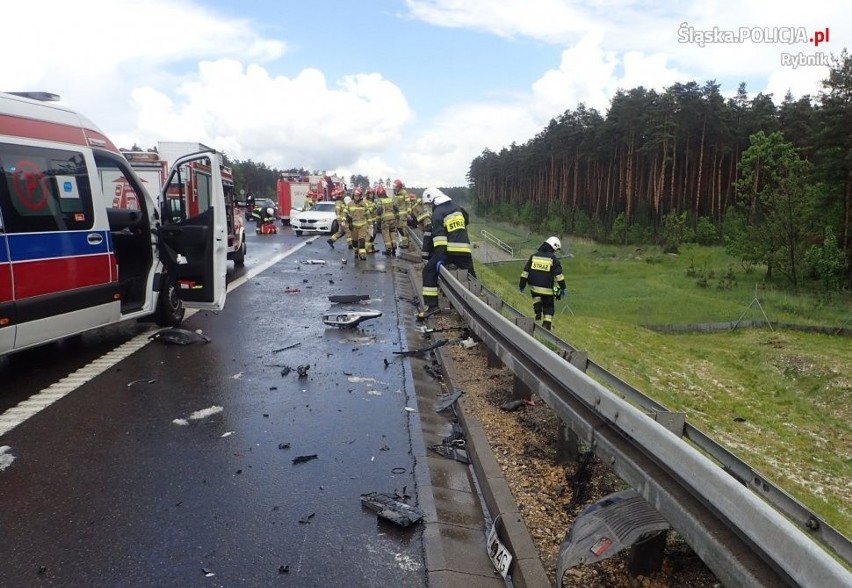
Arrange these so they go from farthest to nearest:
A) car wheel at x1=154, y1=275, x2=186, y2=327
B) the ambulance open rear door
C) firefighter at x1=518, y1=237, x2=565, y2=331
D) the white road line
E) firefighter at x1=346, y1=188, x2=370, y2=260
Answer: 1. firefighter at x1=346, y1=188, x2=370, y2=260
2. firefighter at x1=518, y1=237, x2=565, y2=331
3. car wheel at x1=154, y1=275, x2=186, y2=327
4. the ambulance open rear door
5. the white road line

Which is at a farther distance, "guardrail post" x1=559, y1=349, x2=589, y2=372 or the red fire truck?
the red fire truck

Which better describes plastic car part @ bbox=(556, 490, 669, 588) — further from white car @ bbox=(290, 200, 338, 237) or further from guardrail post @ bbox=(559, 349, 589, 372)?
white car @ bbox=(290, 200, 338, 237)

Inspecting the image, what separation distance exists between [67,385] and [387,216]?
12252mm

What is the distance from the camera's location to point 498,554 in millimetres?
3057

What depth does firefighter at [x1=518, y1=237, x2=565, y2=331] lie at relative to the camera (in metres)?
10.1

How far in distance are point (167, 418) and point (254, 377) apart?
3.99ft

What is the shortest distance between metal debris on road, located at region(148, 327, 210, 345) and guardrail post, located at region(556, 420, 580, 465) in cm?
481

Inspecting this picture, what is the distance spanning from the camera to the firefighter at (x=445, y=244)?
873 cm

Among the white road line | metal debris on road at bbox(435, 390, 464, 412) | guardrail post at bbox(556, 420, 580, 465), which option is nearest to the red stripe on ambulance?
the white road line

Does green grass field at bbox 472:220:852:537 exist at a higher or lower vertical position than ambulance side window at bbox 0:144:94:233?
lower

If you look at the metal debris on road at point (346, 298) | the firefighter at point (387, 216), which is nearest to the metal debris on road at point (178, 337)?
the metal debris on road at point (346, 298)

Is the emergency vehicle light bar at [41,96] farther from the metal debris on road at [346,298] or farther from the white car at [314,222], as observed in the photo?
the white car at [314,222]

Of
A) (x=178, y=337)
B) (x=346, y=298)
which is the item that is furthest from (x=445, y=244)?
(x=178, y=337)

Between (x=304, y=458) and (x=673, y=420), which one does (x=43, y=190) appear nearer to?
(x=304, y=458)
